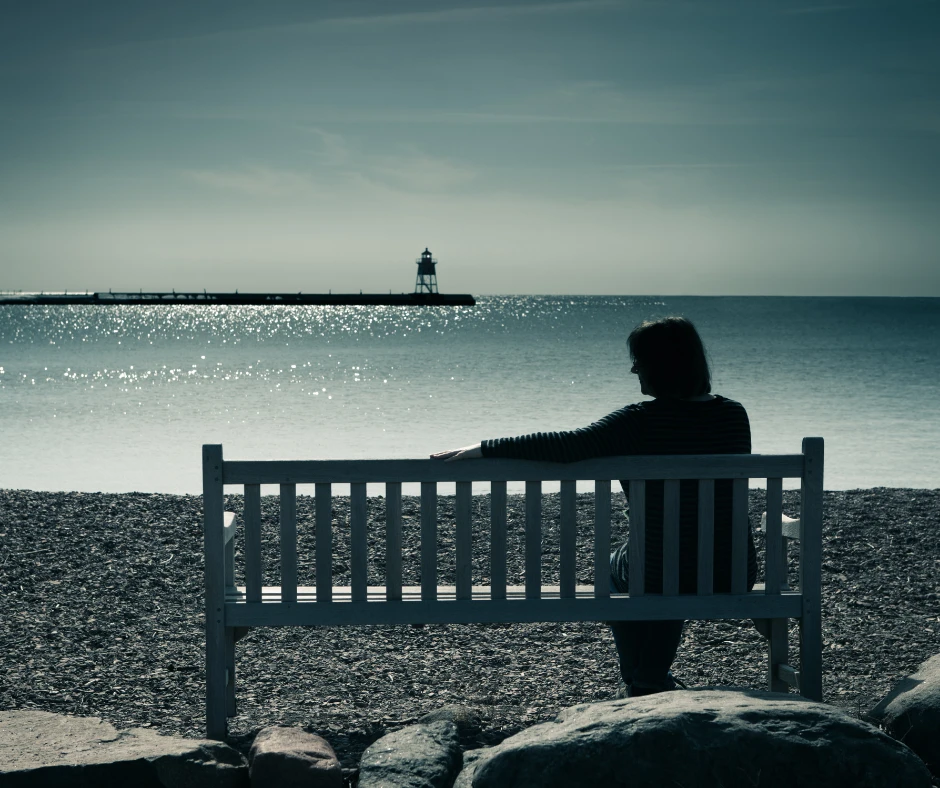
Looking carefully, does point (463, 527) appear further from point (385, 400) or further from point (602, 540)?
point (385, 400)

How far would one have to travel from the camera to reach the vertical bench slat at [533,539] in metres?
3.54

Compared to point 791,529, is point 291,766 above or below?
below

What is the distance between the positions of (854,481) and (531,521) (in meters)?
10.2

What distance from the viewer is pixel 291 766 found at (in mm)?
3225

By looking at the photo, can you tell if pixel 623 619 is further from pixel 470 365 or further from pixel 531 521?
pixel 470 365

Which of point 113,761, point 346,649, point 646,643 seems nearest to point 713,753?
point 646,643

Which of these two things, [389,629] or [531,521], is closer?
[531,521]

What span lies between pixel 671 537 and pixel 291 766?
5.22ft

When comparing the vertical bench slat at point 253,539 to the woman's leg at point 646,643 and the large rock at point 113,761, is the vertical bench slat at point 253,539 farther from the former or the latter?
the woman's leg at point 646,643

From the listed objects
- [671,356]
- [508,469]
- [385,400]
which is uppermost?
[671,356]

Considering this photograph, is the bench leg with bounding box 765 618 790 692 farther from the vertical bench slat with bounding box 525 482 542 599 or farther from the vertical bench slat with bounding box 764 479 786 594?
the vertical bench slat with bounding box 525 482 542 599

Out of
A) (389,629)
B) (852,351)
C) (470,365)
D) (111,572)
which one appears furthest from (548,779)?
(852,351)

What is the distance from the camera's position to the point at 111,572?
261 inches

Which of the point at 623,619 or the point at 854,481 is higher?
the point at 623,619
